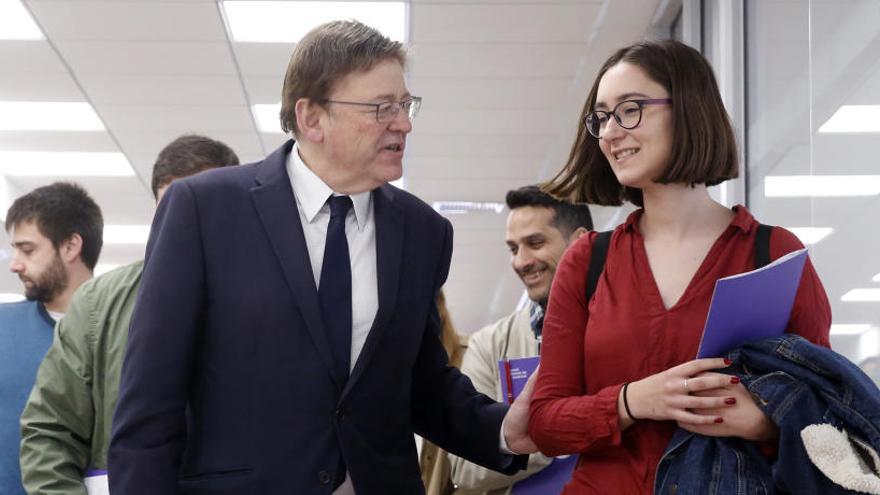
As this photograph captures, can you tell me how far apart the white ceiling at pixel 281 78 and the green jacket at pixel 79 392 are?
351 centimetres

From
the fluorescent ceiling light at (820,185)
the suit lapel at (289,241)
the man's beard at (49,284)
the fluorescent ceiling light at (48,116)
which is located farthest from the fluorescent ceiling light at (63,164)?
the suit lapel at (289,241)

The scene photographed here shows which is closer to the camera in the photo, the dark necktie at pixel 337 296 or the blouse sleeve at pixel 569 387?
the blouse sleeve at pixel 569 387

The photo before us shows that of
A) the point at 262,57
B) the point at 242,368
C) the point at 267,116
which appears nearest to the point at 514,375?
the point at 242,368

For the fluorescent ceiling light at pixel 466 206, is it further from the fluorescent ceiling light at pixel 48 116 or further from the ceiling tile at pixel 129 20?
the ceiling tile at pixel 129 20

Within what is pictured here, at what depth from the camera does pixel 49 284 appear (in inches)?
143

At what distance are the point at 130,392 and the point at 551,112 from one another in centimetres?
583

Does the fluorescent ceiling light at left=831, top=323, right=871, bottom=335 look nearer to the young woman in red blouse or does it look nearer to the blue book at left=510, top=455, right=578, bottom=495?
the blue book at left=510, top=455, right=578, bottom=495

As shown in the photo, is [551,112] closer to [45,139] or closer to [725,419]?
[45,139]

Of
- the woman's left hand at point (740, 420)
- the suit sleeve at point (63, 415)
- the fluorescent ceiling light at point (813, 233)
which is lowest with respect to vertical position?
the suit sleeve at point (63, 415)

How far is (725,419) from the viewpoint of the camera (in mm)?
1821

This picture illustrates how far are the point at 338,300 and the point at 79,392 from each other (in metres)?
0.91

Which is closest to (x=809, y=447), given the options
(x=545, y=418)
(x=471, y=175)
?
(x=545, y=418)

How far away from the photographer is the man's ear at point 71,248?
369 cm

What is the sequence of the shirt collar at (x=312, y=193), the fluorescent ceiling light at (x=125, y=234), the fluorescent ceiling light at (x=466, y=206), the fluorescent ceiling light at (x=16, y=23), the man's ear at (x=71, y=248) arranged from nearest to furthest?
1. the shirt collar at (x=312, y=193)
2. the man's ear at (x=71, y=248)
3. the fluorescent ceiling light at (x=16, y=23)
4. the fluorescent ceiling light at (x=466, y=206)
5. the fluorescent ceiling light at (x=125, y=234)
